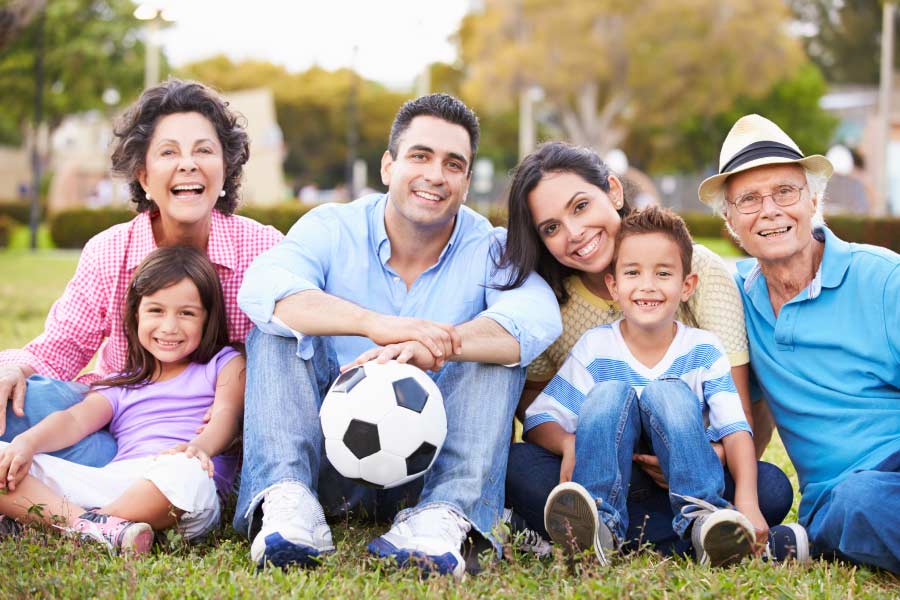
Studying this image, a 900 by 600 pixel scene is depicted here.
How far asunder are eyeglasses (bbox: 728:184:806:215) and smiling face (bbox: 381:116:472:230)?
110 cm

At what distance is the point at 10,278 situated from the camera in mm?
16078

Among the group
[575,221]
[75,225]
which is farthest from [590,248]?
[75,225]

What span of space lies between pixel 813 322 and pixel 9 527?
309cm

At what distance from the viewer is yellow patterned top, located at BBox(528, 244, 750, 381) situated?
3838 mm

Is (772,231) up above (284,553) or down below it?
above

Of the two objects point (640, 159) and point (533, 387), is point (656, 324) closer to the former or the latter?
point (533, 387)

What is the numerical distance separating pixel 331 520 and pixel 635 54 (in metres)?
36.6

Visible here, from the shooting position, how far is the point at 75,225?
83.0 ft

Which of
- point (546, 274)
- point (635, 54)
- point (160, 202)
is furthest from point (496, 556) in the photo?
point (635, 54)

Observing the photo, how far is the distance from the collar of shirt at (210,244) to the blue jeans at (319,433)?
30.1 inches

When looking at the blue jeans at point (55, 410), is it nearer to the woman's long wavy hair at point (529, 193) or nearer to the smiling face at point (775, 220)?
the woman's long wavy hair at point (529, 193)

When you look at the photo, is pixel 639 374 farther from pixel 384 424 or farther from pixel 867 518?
pixel 384 424

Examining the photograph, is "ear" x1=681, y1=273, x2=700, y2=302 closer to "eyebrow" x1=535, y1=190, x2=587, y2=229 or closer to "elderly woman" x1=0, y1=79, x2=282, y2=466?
"eyebrow" x1=535, y1=190, x2=587, y2=229

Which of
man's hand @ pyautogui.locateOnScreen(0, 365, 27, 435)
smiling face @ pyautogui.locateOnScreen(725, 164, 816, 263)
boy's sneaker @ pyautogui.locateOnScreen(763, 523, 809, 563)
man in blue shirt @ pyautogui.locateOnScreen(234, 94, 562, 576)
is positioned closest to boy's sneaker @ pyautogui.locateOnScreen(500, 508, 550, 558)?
man in blue shirt @ pyautogui.locateOnScreen(234, 94, 562, 576)
